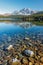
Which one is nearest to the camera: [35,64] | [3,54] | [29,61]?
[35,64]

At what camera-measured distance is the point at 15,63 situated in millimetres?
8562

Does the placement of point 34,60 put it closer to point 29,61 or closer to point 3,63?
point 29,61

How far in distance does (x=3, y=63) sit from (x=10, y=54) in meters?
1.99

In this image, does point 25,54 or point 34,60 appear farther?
point 25,54

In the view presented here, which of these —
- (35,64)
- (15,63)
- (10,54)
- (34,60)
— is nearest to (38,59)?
(34,60)

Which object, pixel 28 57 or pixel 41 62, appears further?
pixel 28 57

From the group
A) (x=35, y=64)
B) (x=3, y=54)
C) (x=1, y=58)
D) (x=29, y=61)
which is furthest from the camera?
(x=3, y=54)

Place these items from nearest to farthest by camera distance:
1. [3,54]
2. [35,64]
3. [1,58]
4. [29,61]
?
1. [35,64]
2. [29,61]
3. [1,58]
4. [3,54]

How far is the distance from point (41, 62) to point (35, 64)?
621 millimetres

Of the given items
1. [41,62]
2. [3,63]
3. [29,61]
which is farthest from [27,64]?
[3,63]

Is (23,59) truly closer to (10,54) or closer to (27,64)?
(27,64)

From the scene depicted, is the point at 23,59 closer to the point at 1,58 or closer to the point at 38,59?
the point at 38,59

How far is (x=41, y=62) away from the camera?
28.9ft

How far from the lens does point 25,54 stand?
1022 cm
